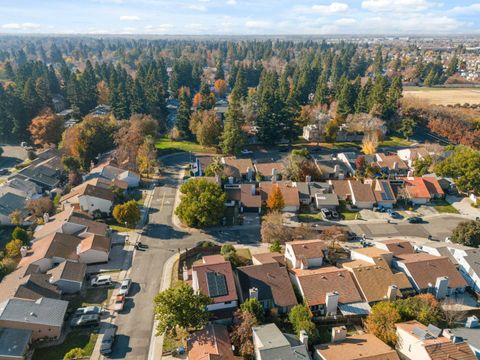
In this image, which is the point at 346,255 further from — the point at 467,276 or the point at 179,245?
the point at 179,245

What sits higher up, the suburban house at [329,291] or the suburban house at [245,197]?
the suburban house at [329,291]

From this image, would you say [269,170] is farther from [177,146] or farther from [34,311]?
[34,311]

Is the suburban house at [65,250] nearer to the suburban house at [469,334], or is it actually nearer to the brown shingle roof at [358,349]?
the brown shingle roof at [358,349]

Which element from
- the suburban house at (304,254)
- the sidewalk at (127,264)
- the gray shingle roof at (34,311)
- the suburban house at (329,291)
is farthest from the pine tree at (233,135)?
the gray shingle roof at (34,311)

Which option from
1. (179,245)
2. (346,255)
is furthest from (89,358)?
(346,255)

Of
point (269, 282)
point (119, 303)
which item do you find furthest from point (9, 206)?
point (269, 282)

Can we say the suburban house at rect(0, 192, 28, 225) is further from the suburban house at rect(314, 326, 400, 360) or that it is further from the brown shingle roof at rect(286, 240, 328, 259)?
the suburban house at rect(314, 326, 400, 360)

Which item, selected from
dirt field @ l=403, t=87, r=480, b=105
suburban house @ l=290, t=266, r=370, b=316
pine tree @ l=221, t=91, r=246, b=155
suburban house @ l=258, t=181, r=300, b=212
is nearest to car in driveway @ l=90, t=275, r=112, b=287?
suburban house @ l=290, t=266, r=370, b=316
